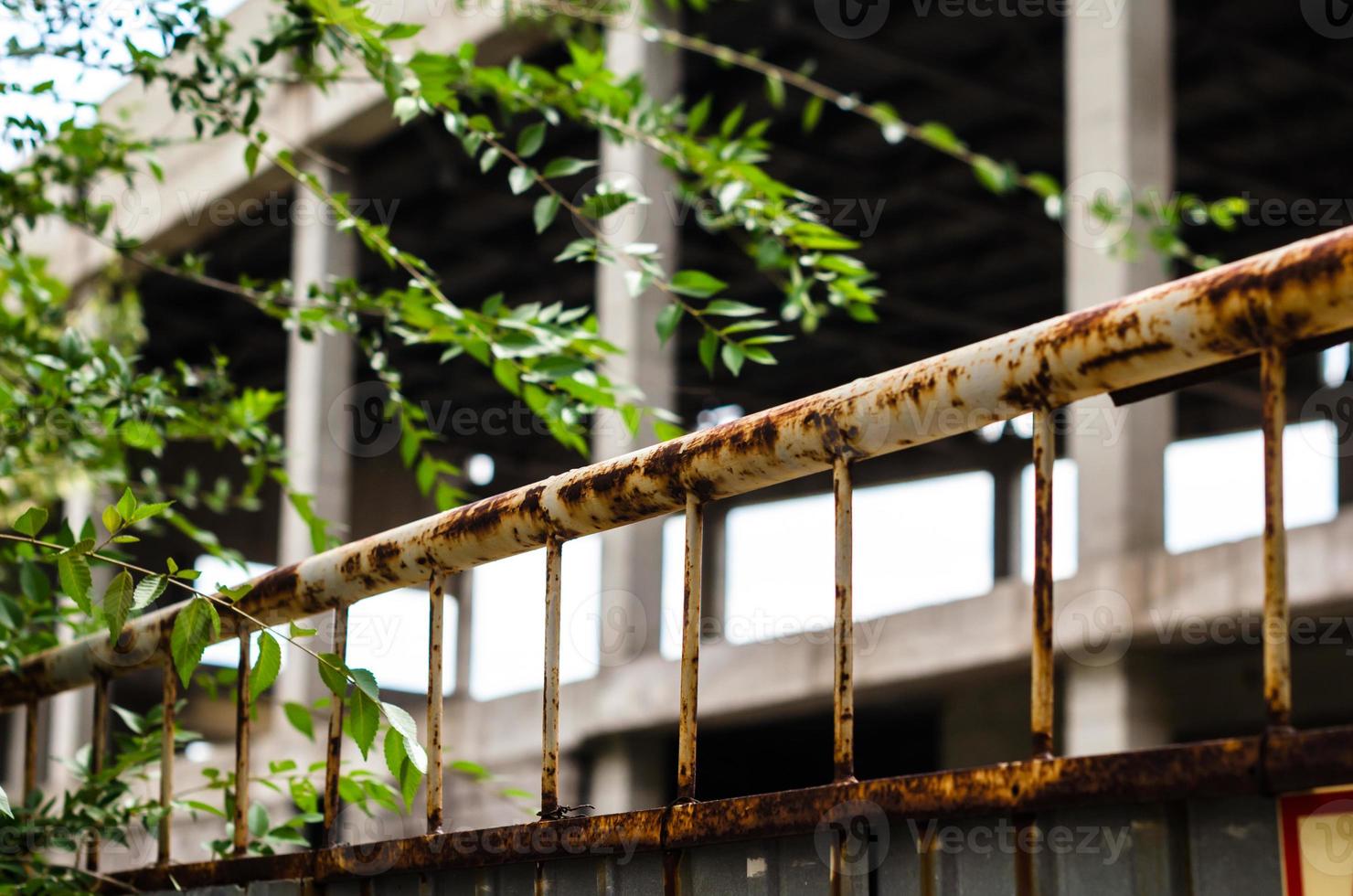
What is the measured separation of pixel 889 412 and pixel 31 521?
0.97 meters

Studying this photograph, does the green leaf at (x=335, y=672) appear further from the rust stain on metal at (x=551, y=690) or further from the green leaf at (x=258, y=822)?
the green leaf at (x=258, y=822)

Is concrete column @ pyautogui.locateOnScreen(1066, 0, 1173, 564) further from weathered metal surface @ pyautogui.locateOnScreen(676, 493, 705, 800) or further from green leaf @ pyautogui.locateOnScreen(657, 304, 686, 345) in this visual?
weathered metal surface @ pyautogui.locateOnScreen(676, 493, 705, 800)

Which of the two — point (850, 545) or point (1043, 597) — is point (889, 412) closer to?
point (850, 545)

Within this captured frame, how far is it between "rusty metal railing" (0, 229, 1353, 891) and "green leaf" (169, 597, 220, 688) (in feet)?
0.71

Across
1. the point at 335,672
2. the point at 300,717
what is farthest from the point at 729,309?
the point at 335,672

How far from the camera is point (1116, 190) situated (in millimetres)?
8750

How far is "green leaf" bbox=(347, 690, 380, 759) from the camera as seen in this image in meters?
1.78

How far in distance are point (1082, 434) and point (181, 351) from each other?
47.2 feet

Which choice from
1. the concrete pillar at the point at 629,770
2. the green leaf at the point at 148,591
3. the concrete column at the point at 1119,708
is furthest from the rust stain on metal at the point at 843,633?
the concrete pillar at the point at 629,770

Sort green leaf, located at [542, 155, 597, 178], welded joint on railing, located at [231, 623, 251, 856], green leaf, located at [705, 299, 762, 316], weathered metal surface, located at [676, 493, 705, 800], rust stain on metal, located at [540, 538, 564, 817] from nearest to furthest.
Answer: weathered metal surface, located at [676, 493, 705, 800]
rust stain on metal, located at [540, 538, 564, 817]
welded joint on railing, located at [231, 623, 251, 856]
green leaf, located at [705, 299, 762, 316]
green leaf, located at [542, 155, 597, 178]

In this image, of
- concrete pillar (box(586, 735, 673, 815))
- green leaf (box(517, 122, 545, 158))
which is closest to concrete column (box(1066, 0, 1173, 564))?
concrete pillar (box(586, 735, 673, 815))

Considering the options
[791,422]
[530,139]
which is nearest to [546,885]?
[791,422]

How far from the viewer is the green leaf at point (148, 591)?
5.98ft

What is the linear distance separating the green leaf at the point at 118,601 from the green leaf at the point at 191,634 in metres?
0.06
